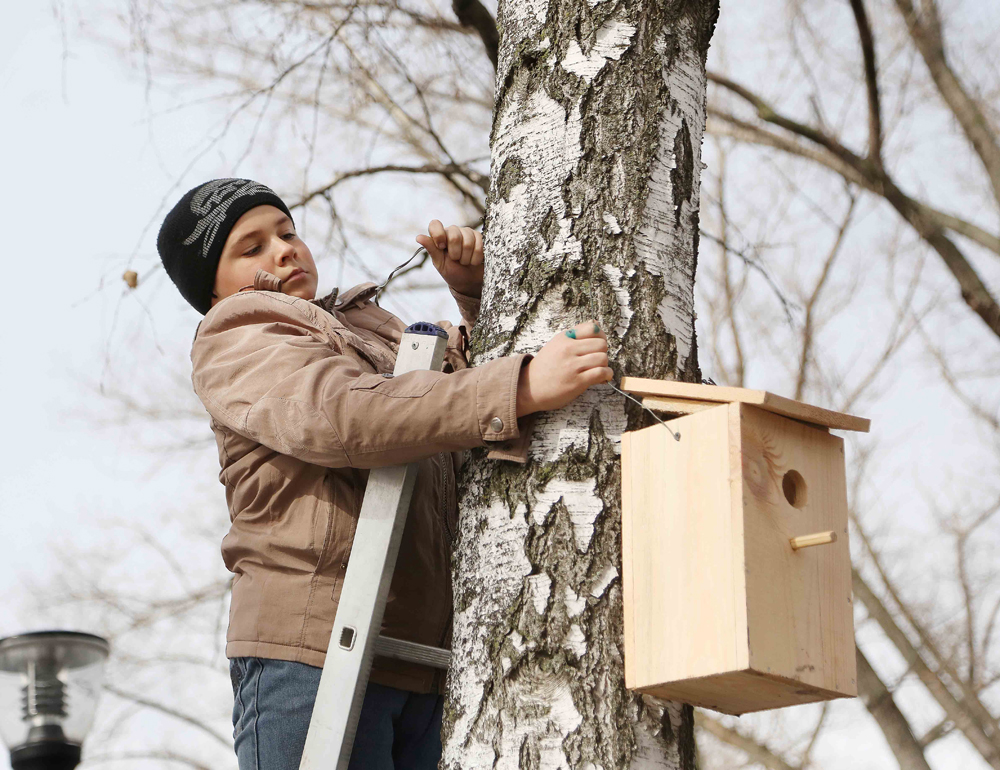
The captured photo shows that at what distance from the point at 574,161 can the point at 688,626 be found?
832mm

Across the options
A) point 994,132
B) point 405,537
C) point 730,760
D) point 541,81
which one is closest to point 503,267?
point 541,81

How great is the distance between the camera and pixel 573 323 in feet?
5.84

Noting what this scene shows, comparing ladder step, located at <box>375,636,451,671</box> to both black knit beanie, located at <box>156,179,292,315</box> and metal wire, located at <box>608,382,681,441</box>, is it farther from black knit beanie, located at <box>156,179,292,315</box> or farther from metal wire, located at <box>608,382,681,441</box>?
black knit beanie, located at <box>156,179,292,315</box>

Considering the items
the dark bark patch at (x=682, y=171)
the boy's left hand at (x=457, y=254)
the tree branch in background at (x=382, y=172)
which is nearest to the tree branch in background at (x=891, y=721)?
the tree branch in background at (x=382, y=172)

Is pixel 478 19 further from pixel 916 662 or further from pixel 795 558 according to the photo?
pixel 916 662

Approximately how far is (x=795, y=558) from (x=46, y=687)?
1533mm

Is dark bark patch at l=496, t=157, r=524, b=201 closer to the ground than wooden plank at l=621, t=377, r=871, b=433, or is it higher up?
higher up

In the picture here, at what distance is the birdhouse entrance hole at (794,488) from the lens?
1707mm

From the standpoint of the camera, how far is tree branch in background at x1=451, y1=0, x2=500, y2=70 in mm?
4184

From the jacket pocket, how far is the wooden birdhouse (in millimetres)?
331

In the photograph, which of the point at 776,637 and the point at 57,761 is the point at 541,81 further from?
the point at 57,761

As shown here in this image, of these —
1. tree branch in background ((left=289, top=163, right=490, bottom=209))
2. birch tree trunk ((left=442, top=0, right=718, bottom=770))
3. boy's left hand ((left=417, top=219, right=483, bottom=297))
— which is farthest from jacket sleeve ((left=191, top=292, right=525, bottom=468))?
tree branch in background ((left=289, top=163, right=490, bottom=209))

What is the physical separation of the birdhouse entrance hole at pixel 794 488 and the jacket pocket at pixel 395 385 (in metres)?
→ 0.60

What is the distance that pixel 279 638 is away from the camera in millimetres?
1839
